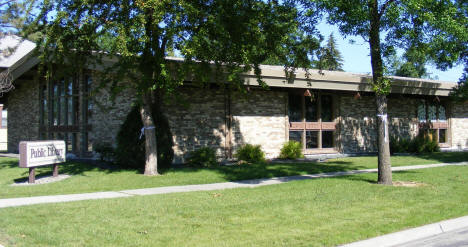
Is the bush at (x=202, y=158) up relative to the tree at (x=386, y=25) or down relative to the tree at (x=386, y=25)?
down

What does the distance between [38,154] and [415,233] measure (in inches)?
405

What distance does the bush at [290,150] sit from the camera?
1887cm

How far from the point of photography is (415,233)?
22.1 feet

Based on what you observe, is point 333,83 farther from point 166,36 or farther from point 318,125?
point 166,36

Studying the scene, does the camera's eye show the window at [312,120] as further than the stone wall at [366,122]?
No

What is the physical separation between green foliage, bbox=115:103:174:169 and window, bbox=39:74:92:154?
4.11 metres

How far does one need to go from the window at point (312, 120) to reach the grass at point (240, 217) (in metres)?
9.44

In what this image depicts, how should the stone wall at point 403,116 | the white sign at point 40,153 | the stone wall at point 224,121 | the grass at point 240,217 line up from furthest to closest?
1. the stone wall at point 403,116
2. the stone wall at point 224,121
3. the white sign at point 40,153
4. the grass at point 240,217

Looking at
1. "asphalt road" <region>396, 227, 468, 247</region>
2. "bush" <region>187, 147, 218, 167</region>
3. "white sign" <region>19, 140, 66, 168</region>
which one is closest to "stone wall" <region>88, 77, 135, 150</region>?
"bush" <region>187, 147, 218, 167</region>

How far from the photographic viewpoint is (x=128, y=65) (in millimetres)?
12367

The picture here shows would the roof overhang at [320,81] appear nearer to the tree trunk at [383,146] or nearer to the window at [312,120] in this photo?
the window at [312,120]


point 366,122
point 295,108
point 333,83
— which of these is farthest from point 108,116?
point 366,122

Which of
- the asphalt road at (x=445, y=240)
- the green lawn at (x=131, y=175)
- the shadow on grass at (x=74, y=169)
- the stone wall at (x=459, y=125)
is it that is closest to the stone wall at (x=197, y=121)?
the green lawn at (x=131, y=175)

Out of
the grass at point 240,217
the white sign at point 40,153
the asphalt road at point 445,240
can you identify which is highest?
the white sign at point 40,153
